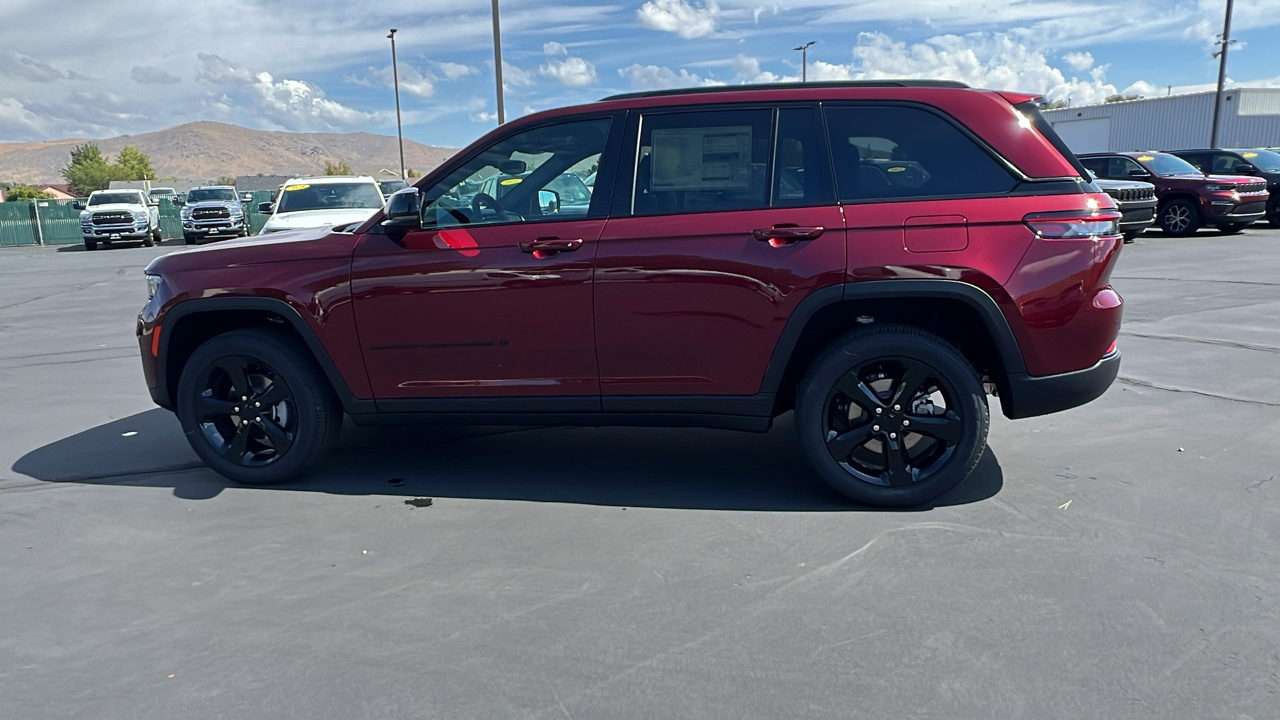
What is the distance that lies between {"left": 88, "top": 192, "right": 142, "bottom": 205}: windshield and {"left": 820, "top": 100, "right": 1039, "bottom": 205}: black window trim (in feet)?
95.9

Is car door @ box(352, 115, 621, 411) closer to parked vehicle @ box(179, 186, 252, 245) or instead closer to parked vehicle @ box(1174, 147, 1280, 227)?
parked vehicle @ box(1174, 147, 1280, 227)

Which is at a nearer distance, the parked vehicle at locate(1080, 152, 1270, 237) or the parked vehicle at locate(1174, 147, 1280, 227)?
the parked vehicle at locate(1080, 152, 1270, 237)

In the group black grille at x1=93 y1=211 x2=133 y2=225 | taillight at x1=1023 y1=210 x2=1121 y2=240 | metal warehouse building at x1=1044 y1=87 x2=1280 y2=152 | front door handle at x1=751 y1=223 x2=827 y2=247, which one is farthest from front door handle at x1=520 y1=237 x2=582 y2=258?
metal warehouse building at x1=1044 y1=87 x2=1280 y2=152

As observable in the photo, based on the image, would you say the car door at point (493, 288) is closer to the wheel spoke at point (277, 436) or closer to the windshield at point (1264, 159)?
the wheel spoke at point (277, 436)

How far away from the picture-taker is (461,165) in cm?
458

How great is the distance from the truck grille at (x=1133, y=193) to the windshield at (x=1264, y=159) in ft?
16.1

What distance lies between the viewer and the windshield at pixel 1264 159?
66.0ft

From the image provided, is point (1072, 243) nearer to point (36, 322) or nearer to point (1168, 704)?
point (1168, 704)

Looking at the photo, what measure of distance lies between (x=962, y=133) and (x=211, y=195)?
29310 millimetres

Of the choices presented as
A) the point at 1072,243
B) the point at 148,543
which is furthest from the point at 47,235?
the point at 1072,243

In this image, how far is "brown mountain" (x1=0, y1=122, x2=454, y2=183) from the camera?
162 metres

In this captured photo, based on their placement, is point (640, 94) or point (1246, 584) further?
point (640, 94)

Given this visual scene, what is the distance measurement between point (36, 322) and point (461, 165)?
377 inches

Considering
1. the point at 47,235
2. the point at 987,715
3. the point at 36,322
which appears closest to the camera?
the point at 987,715
